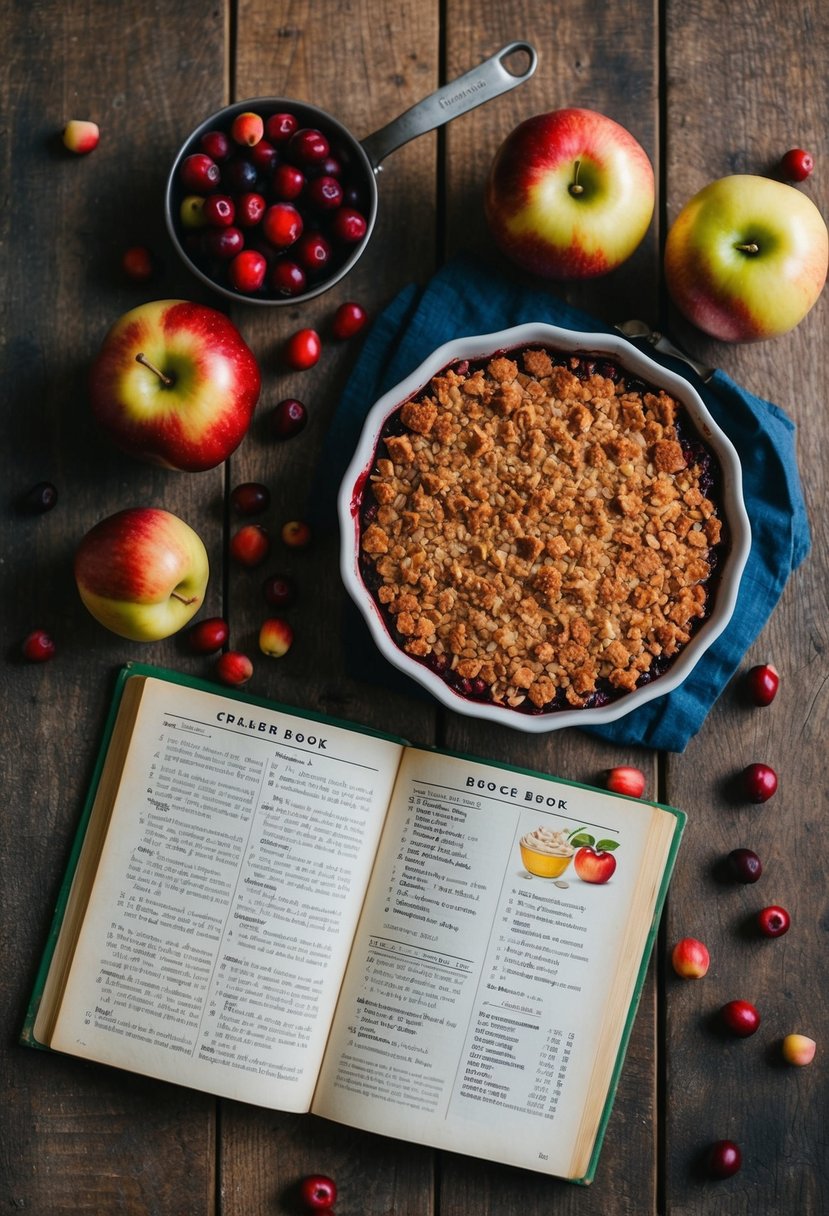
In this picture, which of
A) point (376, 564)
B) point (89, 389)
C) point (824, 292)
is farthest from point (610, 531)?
point (89, 389)

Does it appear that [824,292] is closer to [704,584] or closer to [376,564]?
[704,584]

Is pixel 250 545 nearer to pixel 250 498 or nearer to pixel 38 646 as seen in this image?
pixel 250 498

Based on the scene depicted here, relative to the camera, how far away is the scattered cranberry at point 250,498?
1.39 metres

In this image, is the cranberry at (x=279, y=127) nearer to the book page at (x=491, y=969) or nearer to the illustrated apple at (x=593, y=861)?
the book page at (x=491, y=969)

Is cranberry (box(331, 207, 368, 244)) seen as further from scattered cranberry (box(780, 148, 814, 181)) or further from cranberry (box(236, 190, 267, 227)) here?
scattered cranberry (box(780, 148, 814, 181))

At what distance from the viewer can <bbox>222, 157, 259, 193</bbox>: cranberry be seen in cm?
131

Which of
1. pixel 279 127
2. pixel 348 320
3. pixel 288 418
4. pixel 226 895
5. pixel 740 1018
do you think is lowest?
pixel 740 1018

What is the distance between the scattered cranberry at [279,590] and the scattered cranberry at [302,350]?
0.27 meters

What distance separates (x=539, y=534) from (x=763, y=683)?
0.37 metres

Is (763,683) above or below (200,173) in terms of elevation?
below

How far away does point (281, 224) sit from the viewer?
1.31 meters

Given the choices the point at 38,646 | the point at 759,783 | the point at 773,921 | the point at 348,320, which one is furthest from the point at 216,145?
the point at 773,921

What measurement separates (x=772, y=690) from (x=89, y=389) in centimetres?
94

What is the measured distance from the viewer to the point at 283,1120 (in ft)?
4.56
